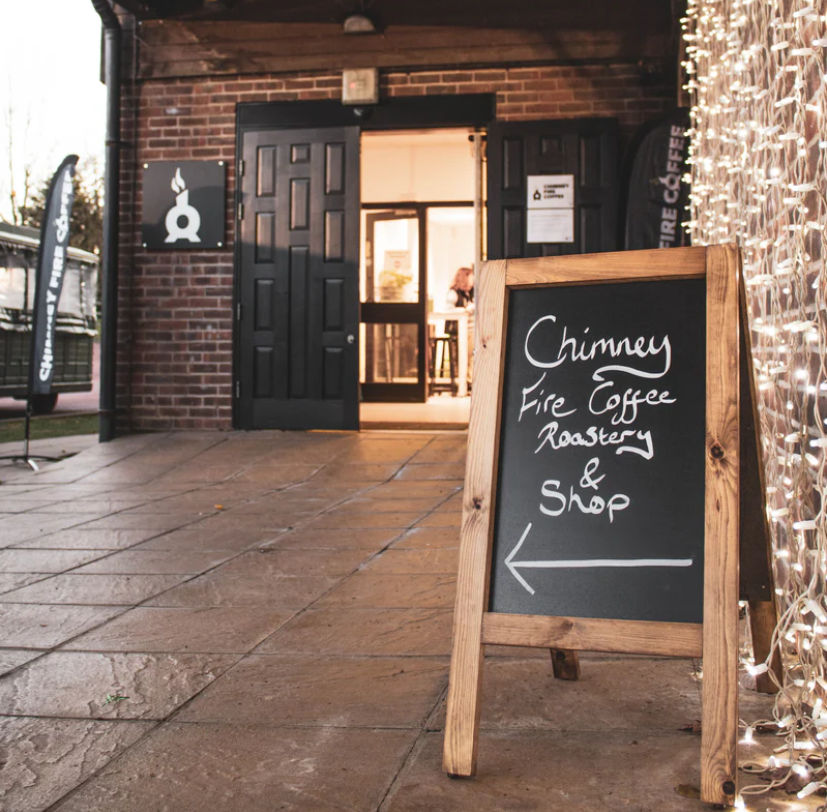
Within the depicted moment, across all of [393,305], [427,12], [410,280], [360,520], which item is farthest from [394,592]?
[410,280]

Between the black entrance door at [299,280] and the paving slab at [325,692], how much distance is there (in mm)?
4349

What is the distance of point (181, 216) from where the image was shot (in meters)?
6.81

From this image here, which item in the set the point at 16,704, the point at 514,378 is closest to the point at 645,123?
the point at 514,378

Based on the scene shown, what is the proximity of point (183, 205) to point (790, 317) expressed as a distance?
5.57 metres

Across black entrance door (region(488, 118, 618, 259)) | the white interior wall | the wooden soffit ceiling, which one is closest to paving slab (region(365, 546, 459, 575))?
black entrance door (region(488, 118, 618, 259))

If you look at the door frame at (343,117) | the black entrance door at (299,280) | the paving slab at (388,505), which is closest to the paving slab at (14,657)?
the paving slab at (388,505)

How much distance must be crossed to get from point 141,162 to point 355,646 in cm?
544

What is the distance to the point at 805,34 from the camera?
73.8 inches

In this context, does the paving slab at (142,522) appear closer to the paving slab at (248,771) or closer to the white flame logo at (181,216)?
the paving slab at (248,771)

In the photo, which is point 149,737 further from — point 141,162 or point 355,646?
point 141,162

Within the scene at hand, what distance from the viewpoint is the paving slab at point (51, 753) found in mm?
1575

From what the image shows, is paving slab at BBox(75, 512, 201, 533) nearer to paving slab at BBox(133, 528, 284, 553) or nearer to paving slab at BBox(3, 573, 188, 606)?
paving slab at BBox(133, 528, 284, 553)

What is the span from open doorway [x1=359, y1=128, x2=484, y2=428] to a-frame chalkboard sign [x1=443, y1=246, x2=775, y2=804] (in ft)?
23.2

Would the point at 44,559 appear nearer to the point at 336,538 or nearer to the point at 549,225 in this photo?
the point at 336,538
